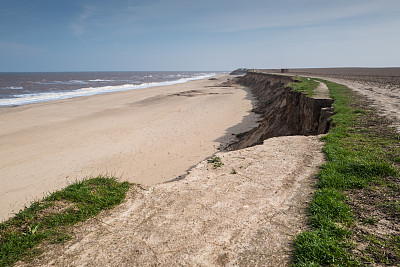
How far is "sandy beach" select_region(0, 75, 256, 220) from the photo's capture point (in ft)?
30.9

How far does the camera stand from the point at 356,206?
3461 millimetres

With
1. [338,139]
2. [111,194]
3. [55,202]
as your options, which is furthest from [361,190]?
[55,202]

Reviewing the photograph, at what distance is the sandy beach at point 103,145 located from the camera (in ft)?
30.9

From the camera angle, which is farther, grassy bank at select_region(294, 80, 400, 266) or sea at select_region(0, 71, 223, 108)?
sea at select_region(0, 71, 223, 108)

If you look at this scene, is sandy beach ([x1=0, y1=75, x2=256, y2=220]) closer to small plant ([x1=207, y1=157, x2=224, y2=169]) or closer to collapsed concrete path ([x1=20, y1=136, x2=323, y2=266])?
small plant ([x1=207, y1=157, x2=224, y2=169])

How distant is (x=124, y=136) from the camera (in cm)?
1540

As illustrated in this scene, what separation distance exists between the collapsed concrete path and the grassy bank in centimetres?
27

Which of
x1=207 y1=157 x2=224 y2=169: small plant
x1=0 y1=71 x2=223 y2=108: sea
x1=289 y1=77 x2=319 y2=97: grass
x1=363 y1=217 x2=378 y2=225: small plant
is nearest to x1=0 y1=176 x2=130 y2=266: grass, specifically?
x1=207 y1=157 x2=224 y2=169: small plant

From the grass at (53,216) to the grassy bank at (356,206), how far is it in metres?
3.52

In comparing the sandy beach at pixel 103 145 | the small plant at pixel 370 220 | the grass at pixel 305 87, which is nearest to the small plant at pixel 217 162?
the sandy beach at pixel 103 145

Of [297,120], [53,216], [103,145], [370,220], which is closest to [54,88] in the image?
[103,145]

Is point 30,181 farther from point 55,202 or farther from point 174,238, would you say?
point 174,238

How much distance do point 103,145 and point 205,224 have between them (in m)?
12.0

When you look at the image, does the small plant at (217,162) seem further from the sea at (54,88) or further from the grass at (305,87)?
the sea at (54,88)
